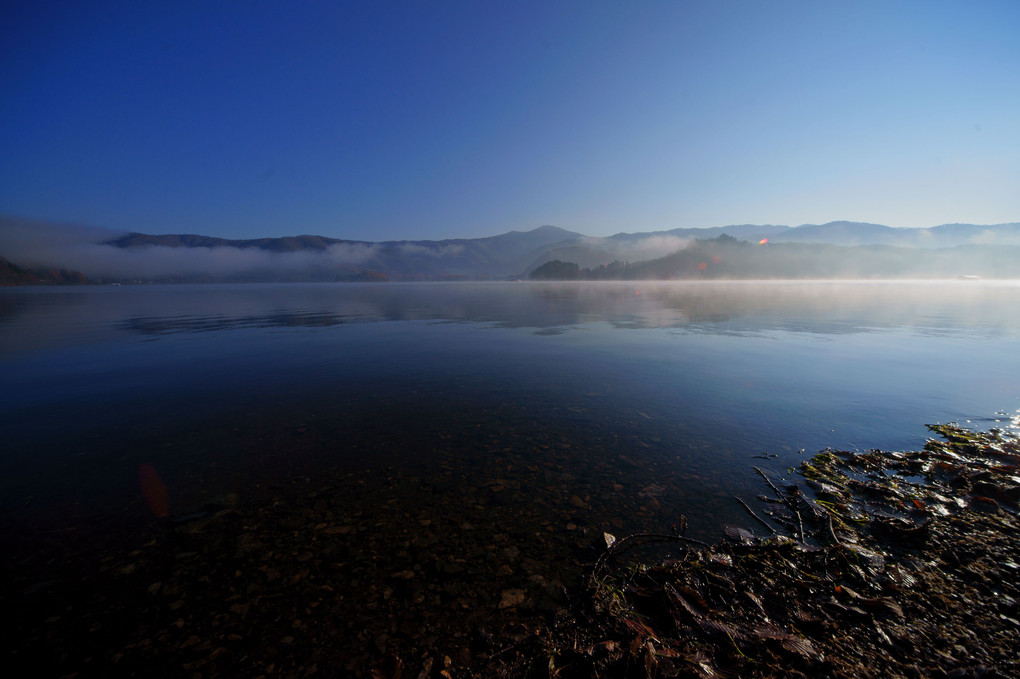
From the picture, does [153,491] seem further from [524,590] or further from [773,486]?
[773,486]

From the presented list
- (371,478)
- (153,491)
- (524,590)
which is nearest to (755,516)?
(524,590)

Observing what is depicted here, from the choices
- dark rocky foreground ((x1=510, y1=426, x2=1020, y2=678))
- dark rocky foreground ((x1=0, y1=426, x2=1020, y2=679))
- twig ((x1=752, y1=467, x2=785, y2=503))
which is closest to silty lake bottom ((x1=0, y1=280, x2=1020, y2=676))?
dark rocky foreground ((x1=0, y1=426, x2=1020, y2=679))

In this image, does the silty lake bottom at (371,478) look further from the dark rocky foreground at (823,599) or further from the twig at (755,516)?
the dark rocky foreground at (823,599)

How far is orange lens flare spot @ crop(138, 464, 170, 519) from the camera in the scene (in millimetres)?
6742

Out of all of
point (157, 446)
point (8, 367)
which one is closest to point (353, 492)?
point (157, 446)

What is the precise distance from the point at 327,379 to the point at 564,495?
460 inches

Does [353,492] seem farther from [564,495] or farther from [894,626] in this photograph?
Result: [894,626]

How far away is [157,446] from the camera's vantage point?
9.28 metres

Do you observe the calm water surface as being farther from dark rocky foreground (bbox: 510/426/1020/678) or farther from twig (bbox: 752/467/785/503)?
dark rocky foreground (bbox: 510/426/1020/678)

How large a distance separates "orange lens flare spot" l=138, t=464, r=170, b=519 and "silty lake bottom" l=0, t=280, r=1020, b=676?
0.06 meters

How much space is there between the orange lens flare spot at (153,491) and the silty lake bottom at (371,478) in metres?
0.06

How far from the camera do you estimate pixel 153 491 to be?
290 inches

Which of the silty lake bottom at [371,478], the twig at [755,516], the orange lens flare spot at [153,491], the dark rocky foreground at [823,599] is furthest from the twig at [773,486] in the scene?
the orange lens flare spot at [153,491]

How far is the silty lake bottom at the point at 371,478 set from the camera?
4434mm
